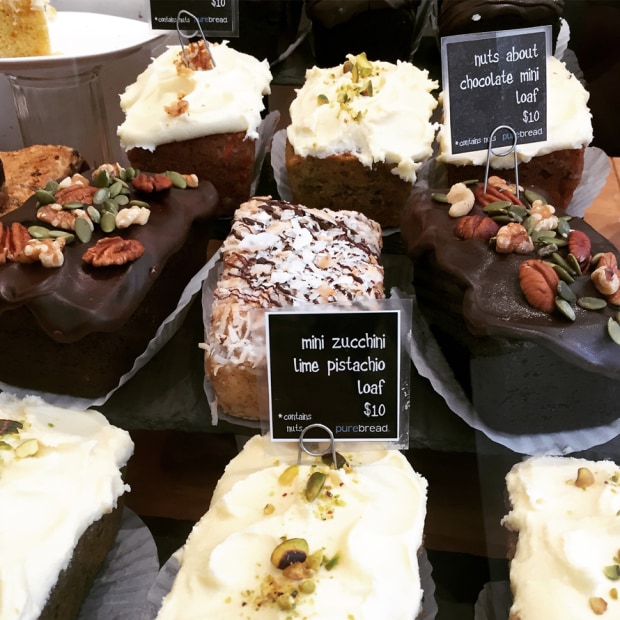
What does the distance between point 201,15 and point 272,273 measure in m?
0.99

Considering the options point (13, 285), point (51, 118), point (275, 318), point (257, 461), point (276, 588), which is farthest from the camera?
point (51, 118)

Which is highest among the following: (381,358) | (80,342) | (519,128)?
(519,128)

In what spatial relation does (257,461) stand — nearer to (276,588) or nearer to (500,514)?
(276,588)

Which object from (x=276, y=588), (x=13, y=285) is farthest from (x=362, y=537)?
(x=13, y=285)

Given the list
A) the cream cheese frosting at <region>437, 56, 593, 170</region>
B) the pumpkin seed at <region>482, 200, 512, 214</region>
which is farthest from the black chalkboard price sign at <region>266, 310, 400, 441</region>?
the cream cheese frosting at <region>437, 56, 593, 170</region>

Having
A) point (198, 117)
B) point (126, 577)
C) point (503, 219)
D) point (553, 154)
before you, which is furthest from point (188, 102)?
point (126, 577)

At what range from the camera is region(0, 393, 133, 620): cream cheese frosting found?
1.24 meters

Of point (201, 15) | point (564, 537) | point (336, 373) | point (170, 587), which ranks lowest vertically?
point (170, 587)

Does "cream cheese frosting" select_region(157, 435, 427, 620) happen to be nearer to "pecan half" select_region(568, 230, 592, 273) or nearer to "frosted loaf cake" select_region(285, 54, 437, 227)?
"pecan half" select_region(568, 230, 592, 273)

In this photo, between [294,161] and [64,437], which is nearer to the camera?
[64,437]

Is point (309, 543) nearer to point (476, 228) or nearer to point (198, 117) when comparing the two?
point (476, 228)

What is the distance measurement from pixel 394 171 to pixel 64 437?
1.25m

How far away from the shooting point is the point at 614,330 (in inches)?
56.0

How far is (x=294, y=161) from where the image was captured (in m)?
2.18
